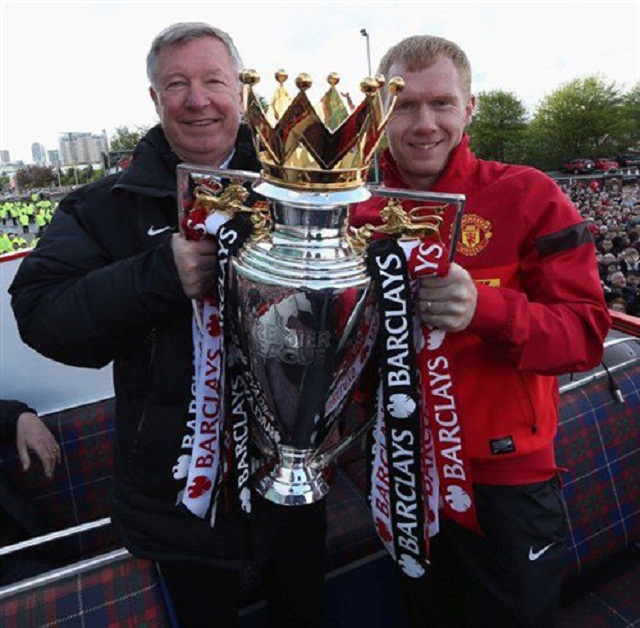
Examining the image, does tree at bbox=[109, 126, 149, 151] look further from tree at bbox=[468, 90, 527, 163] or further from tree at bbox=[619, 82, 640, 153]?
tree at bbox=[619, 82, 640, 153]

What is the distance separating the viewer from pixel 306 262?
92cm

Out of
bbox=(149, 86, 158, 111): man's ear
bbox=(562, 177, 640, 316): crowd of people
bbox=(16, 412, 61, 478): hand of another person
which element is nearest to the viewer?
bbox=(149, 86, 158, 111): man's ear

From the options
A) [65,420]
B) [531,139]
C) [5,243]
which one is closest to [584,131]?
[531,139]

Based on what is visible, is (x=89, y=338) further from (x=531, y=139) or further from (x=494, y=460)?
(x=531, y=139)

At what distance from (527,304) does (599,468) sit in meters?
1.43

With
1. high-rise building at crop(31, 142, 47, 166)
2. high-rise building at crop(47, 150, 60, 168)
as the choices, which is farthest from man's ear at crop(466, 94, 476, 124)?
high-rise building at crop(31, 142, 47, 166)

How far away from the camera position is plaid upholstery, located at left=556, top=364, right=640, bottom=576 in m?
2.17

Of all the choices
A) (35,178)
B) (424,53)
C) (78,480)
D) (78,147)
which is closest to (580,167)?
(78,480)

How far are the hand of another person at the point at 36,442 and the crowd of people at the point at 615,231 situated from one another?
1.98m

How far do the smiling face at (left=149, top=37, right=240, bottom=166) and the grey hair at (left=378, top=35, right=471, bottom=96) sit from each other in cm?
36

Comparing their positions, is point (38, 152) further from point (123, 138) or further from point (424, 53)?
point (424, 53)

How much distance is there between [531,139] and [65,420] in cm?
4220

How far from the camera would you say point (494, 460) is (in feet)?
4.42

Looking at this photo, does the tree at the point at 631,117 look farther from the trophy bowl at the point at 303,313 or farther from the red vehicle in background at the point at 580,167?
the trophy bowl at the point at 303,313
